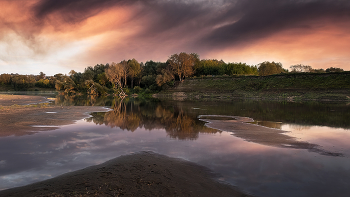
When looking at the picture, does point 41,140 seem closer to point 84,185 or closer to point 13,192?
point 13,192

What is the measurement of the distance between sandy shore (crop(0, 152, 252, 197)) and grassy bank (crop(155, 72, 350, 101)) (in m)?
43.4

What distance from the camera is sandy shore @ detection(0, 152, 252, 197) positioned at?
407 centimetres

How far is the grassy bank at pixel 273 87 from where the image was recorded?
41.8 meters

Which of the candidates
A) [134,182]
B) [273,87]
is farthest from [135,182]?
[273,87]

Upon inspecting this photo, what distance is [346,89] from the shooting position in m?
40.1

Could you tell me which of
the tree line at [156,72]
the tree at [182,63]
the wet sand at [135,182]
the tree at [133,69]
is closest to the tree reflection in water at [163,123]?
the wet sand at [135,182]

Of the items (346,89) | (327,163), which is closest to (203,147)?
(327,163)

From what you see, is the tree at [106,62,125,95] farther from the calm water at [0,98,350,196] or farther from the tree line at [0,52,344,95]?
the calm water at [0,98,350,196]

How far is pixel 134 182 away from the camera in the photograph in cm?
454

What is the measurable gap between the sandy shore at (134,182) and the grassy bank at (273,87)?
43.4 m

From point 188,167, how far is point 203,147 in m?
2.22

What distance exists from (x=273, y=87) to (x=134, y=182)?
52509 mm


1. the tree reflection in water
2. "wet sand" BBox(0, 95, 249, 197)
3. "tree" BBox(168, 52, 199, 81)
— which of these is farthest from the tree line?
"wet sand" BBox(0, 95, 249, 197)

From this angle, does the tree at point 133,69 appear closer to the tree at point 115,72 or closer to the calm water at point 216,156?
the tree at point 115,72
